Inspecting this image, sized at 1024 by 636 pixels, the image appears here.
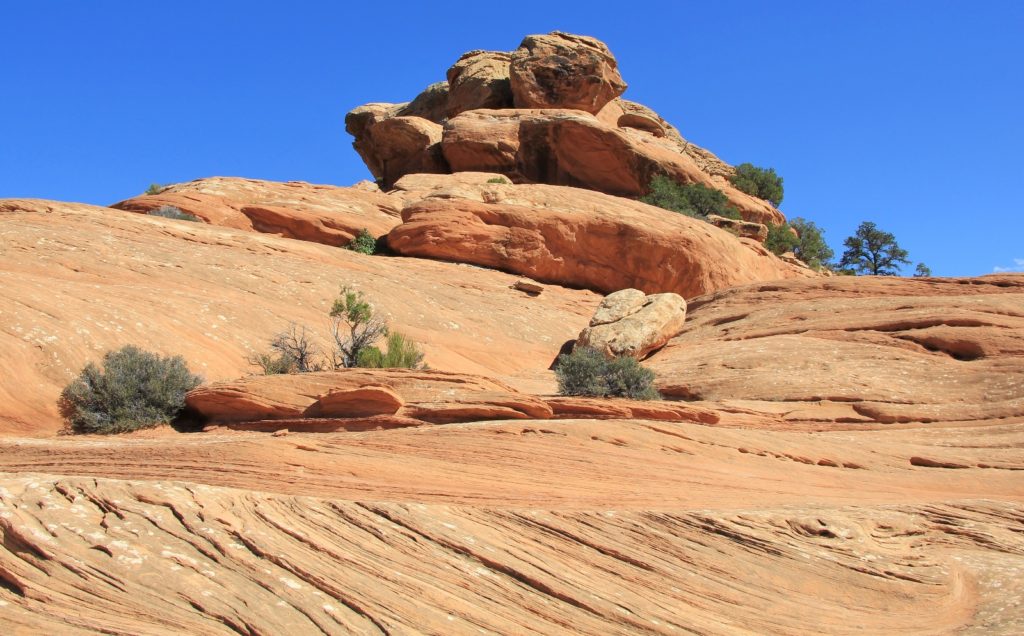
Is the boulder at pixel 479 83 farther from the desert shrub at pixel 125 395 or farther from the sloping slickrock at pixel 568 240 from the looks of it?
the desert shrub at pixel 125 395

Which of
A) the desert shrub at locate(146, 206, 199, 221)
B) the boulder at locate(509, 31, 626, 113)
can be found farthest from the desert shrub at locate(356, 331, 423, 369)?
the boulder at locate(509, 31, 626, 113)

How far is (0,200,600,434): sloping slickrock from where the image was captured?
1187 cm

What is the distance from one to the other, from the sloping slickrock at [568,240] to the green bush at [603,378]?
1104cm

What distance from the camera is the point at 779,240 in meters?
35.8

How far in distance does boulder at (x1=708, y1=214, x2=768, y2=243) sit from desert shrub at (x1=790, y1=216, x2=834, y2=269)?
728cm

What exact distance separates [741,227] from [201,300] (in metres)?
21.4

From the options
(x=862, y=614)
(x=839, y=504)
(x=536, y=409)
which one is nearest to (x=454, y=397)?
(x=536, y=409)

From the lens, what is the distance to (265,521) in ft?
18.5

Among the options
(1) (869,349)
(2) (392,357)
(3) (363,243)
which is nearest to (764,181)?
(3) (363,243)

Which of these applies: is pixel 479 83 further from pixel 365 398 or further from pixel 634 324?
pixel 365 398

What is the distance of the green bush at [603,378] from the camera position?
13242 millimetres

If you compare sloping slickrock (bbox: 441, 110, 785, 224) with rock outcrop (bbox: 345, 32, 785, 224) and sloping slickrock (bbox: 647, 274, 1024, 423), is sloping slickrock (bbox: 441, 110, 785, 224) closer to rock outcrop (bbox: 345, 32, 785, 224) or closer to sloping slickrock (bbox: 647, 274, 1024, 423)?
rock outcrop (bbox: 345, 32, 785, 224)

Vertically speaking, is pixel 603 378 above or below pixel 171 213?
below

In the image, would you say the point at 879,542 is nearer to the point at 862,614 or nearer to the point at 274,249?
the point at 862,614
